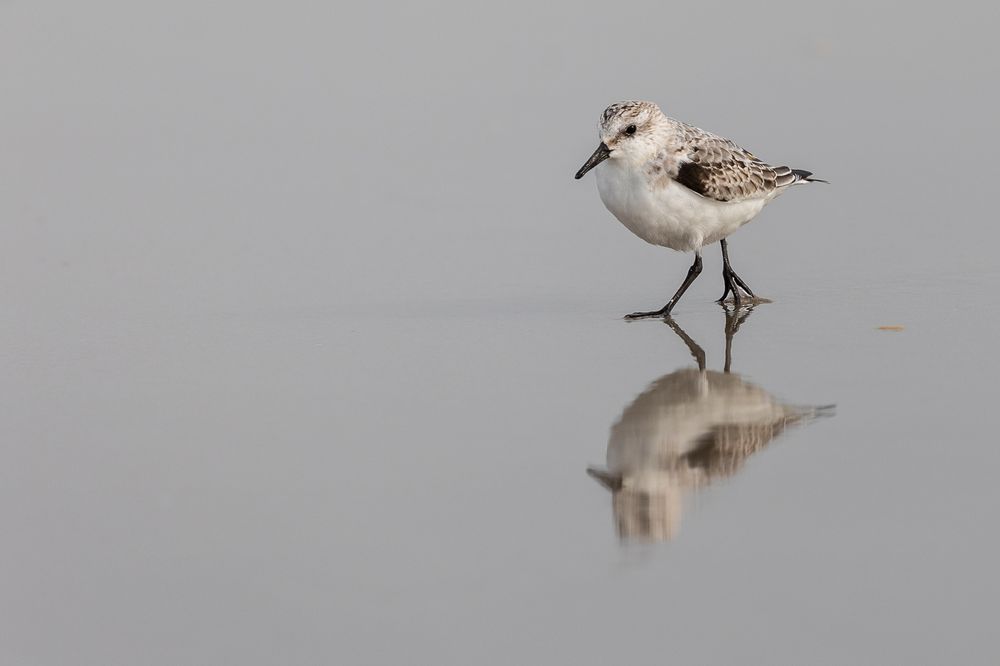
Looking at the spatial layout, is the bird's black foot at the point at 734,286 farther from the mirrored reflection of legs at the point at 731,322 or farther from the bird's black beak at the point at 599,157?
the bird's black beak at the point at 599,157

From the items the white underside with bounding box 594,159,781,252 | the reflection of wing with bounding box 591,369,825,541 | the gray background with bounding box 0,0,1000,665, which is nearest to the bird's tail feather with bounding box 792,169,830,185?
the gray background with bounding box 0,0,1000,665

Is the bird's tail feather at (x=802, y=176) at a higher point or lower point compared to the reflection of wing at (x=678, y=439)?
higher

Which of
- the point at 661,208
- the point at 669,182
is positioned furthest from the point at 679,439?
the point at 669,182

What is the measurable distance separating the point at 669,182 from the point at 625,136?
32cm

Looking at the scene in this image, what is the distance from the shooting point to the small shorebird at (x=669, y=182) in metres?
7.39

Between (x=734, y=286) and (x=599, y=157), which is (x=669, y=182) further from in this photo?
(x=734, y=286)

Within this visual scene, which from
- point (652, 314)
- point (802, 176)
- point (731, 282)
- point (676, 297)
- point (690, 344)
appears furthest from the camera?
point (802, 176)

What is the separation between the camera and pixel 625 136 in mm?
7371

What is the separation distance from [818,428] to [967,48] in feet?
25.3

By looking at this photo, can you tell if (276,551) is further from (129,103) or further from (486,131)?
(129,103)

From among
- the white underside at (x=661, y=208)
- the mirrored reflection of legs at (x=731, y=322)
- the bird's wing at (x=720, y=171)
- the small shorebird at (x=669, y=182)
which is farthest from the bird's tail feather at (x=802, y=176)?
the mirrored reflection of legs at (x=731, y=322)

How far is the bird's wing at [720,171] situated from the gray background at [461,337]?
1.66ft

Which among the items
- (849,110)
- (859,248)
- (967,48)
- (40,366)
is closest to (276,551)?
(40,366)

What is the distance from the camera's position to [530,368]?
6.42m
